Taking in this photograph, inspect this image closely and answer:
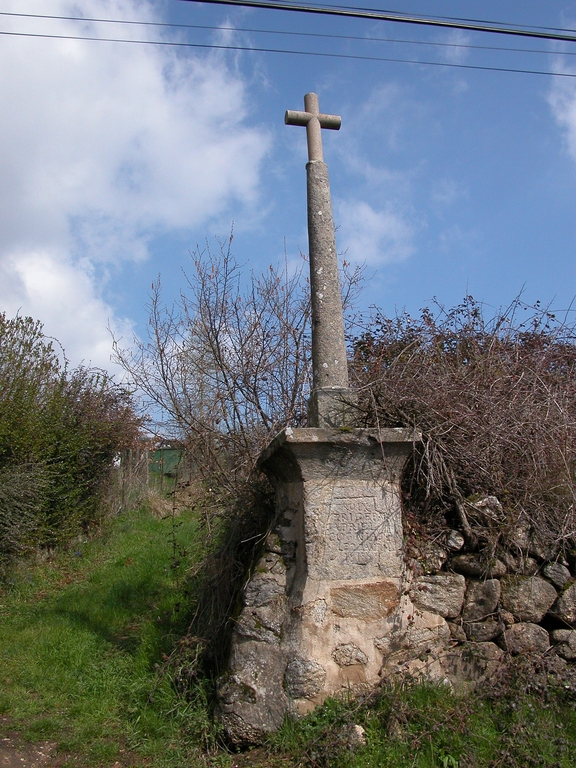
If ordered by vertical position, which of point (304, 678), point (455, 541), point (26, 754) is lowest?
point (26, 754)

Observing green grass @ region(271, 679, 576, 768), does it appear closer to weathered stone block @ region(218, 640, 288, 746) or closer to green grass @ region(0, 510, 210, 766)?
weathered stone block @ region(218, 640, 288, 746)

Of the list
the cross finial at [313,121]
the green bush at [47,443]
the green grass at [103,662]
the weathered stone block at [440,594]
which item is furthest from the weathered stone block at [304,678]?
the green bush at [47,443]

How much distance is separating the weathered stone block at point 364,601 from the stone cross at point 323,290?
3.31ft

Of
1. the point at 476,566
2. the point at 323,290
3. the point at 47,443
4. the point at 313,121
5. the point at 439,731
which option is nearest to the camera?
the point at 439,731

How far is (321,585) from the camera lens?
3.59m

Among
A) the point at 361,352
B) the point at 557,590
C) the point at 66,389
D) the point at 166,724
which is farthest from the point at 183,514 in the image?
the point at 557,590

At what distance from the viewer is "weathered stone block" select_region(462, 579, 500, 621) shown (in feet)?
12.3

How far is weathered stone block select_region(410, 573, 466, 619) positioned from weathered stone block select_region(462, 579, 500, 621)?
0.17 ft

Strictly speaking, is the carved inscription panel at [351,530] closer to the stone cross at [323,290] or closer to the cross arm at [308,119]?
the stone cross at [323,290]

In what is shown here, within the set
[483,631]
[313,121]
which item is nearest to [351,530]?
[483,631]

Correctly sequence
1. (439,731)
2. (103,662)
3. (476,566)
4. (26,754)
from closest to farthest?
(439,731) < (26,754) < (476,566) < (103,662)

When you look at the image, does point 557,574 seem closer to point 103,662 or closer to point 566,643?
point 566,643

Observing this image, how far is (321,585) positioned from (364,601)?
0.28 meters

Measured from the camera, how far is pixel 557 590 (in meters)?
3.81
